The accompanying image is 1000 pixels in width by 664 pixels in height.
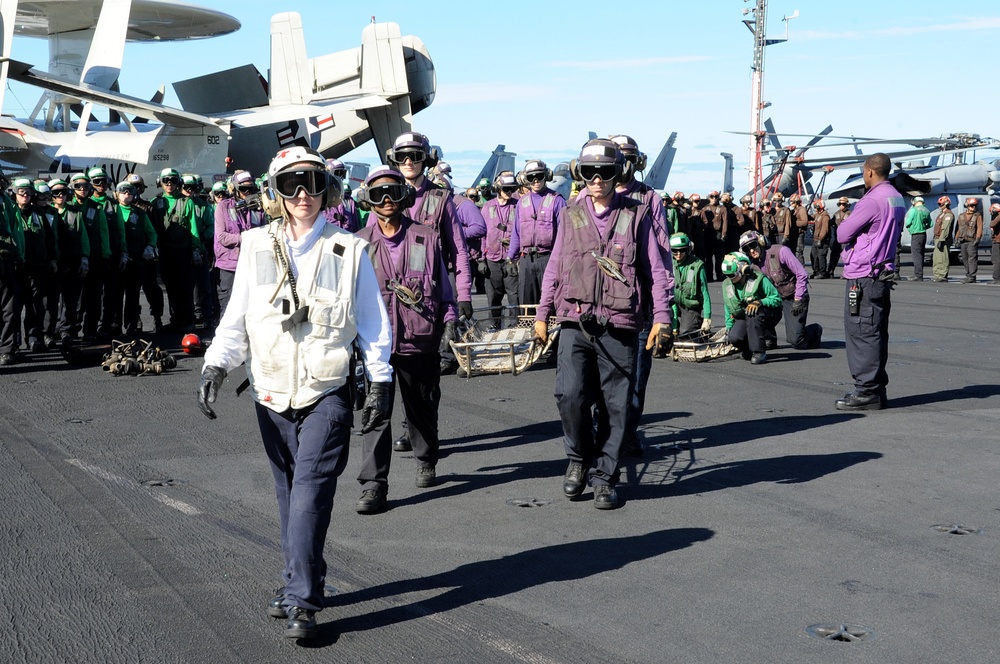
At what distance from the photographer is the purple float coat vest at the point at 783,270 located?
13383mm

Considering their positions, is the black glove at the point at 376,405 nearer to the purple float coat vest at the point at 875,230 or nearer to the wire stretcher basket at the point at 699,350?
the purple float coat vest at the point at 875,230

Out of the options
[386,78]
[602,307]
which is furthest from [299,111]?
[602,307]

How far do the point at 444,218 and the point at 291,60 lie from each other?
1111 inches

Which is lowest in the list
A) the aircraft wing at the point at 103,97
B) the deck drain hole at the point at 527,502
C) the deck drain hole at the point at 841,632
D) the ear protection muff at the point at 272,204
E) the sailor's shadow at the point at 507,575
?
the sailor's shadow at the point at 507,575

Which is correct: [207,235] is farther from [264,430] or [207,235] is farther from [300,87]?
[300,87]

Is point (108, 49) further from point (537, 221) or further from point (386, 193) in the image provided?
point (386, 193)

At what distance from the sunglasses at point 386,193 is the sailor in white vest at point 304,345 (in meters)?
1.90

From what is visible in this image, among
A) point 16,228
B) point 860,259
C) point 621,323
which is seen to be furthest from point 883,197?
point 16,228

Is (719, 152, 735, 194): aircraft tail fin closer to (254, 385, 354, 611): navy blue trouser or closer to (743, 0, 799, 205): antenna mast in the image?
(743, 0, 799, 205): antenna mast

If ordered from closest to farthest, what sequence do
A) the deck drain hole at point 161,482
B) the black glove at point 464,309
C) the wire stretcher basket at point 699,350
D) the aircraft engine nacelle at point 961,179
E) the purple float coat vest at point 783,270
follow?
the deck drain hole at point 161,482 < the black glove at point 464,309 < the wire stretcher basket at point 699,350 < the purple float coat vest at point 783,270 < the aircraft engine nacelle at point 961,179

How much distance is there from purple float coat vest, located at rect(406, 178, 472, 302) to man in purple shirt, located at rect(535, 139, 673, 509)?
1025mm

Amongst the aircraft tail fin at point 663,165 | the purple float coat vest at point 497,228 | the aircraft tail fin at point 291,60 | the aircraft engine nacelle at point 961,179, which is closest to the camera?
the purple float coat vest at point 497,228

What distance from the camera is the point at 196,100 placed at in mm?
34250

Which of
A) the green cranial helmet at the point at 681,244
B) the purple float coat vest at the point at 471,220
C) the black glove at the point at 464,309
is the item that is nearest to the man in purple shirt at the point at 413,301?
the black glove at the point at 464,309
